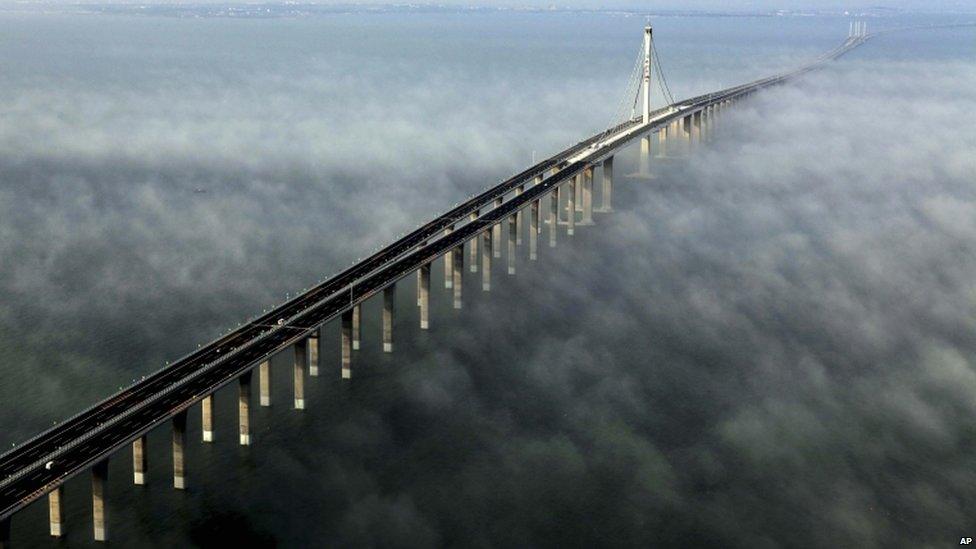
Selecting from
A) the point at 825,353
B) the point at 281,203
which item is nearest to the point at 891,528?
the point at 825,353

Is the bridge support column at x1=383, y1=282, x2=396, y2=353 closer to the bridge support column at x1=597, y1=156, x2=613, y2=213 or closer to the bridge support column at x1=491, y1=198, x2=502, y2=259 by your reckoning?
the bridge support column at x1=491, y1=198, x2=502, y2=259

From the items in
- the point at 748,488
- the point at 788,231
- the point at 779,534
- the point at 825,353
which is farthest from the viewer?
the point at 788,231

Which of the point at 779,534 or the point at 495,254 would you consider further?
the point at 495,254

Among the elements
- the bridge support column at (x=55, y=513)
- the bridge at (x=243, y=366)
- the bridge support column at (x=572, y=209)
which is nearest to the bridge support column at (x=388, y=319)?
the bridge at (x=243, y=366)

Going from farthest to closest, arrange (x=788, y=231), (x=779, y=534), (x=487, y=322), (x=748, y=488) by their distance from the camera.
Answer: (x=788, y=231), (x=487, y=322), (x=748, y=488), (x=779, y=534)

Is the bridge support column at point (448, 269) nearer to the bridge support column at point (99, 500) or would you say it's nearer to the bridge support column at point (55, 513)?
the bridge support column at point (99, 500)

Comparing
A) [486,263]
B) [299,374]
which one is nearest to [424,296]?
[486,263]

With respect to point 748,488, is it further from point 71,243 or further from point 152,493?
point 71,243
